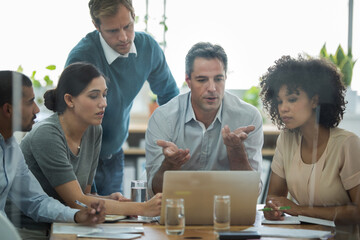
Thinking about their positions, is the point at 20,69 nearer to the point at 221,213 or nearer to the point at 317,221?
the point at 221,213

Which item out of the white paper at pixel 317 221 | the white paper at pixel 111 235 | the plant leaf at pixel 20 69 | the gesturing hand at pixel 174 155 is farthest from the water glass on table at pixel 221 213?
the plant leaf at pixel 20 69

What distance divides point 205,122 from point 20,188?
2.77 ft

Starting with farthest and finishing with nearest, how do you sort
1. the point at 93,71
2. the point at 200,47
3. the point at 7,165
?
the point at 200,47 → the point at 93,71 → the point at 7,165

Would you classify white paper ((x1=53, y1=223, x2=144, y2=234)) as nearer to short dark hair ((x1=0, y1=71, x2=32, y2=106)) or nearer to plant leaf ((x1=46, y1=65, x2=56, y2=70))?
short dark hair ((x1=0, y1=71, x2=32, y2=106))

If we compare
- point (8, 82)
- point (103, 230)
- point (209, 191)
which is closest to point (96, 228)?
point (103, 230)

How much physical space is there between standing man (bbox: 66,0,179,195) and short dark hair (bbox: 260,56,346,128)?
0.44 m

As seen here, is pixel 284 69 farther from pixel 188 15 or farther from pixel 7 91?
pixel 7 91

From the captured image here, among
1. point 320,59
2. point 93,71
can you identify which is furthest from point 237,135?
point 93,71

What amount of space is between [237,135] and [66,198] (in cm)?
75

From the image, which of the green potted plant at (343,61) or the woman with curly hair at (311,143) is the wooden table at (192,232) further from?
the green potted plant at (343,61)

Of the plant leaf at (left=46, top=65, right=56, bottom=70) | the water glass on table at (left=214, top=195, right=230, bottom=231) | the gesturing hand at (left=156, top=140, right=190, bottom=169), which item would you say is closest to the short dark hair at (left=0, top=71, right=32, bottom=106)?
the plant leaf at (left=46, top=65, right=56, bottom=70)

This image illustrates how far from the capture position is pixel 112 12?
2.14 meters

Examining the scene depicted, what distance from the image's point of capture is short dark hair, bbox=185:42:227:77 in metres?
2.24

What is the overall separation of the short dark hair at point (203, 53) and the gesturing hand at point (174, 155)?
0.36 m
